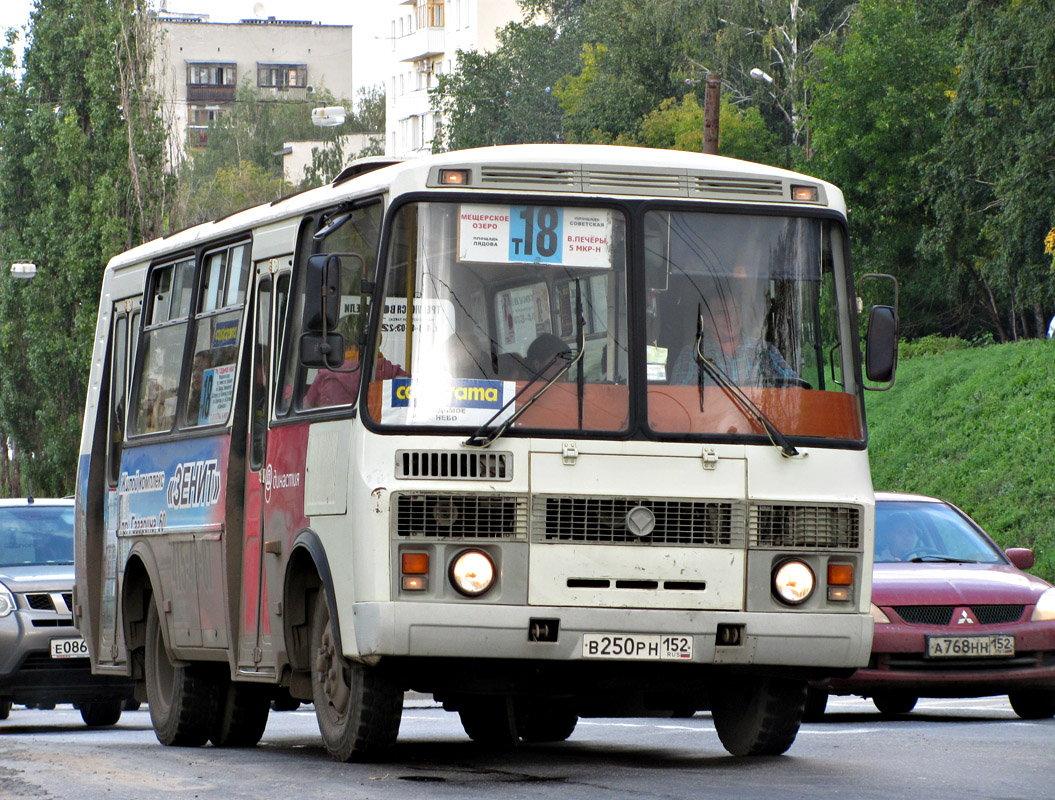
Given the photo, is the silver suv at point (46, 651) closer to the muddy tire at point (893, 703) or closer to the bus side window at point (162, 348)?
the bus side window at point (162, 348)

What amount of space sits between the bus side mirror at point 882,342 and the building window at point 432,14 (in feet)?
322

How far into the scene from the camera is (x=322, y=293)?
9.91m

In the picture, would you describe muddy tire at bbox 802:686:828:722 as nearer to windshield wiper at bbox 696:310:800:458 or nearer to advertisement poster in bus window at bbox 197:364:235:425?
advertisement poster in bus window at bbox 197:364:235:425

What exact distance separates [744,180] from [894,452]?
85.8ft

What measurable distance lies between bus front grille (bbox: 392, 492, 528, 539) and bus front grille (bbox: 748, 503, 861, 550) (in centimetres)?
113

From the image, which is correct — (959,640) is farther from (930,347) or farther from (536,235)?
(930,347)

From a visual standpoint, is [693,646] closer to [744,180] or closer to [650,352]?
[650,352]

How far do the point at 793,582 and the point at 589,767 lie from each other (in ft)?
4.70

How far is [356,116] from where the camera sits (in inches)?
4680

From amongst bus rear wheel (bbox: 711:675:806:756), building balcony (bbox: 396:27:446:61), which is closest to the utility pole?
bus rear wheel (bbox: 711:675:806:756)

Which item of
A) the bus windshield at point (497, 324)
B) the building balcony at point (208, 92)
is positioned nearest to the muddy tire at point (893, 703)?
the bus windshield at point (497, 324)

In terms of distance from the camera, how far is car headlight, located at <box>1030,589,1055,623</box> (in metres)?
14.3

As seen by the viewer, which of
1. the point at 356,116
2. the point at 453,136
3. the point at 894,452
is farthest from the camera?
the point at 356,116

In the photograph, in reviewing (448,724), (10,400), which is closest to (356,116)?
(10,400)
